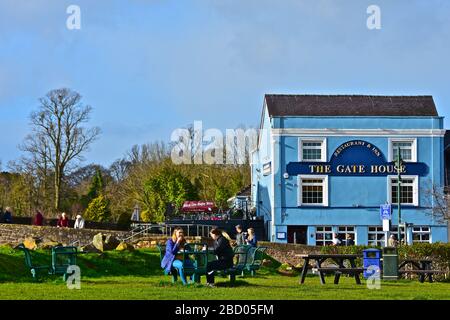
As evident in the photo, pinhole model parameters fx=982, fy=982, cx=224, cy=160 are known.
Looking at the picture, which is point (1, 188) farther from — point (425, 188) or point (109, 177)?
point (425, 188)

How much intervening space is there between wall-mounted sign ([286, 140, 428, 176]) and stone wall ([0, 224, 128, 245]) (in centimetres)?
1172

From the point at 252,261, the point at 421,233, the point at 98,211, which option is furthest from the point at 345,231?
the point at 252,261

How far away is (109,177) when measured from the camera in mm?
95750

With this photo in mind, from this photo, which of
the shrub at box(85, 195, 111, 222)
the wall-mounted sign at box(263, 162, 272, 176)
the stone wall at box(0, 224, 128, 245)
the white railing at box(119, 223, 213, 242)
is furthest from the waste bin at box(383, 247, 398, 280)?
the shrub at box(85, 195, 111, 222)

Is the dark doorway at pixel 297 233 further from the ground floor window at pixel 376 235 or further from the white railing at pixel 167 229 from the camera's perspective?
the white railing at pixel 167 229

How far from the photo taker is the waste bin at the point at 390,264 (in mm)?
26234

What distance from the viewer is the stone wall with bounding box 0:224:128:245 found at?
4839 cm

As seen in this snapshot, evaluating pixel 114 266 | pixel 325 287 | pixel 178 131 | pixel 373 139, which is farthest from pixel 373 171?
pixel 325 287

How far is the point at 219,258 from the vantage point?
72.8ft

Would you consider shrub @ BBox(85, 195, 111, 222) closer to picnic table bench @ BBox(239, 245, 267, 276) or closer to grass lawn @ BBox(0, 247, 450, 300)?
grass lawn @ BBox(0, 247, 450, 300)

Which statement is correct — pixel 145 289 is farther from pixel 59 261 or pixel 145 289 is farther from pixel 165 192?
pixel 165 192

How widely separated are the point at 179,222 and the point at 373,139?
39.6ft

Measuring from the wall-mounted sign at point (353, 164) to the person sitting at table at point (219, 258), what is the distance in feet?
107
